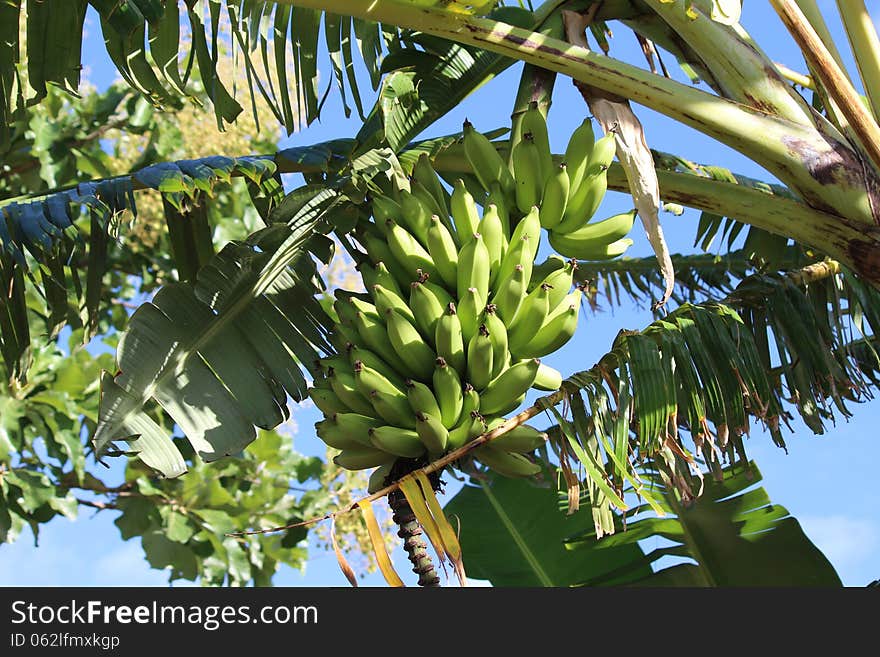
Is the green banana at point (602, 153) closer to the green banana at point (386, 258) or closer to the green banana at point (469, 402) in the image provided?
the green banana at point (386, 258)

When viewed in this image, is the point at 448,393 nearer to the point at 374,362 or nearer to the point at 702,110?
the point at 374,362

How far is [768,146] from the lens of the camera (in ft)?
6.39

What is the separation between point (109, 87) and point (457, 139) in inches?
147

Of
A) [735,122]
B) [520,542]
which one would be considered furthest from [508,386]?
[520,542]

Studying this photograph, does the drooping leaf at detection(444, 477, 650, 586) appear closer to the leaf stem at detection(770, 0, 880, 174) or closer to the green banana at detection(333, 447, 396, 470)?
the green banana at detection(333, 447, 396, 470)

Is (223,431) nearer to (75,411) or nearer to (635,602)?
(635,602)

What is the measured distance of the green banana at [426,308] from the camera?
1.78 metres

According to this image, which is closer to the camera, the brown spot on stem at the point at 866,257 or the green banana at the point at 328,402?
the green banana at the point at 328,402

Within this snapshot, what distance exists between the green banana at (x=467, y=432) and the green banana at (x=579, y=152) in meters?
0.62

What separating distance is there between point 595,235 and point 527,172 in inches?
7.9

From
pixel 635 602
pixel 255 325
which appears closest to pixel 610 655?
pixel 635 602

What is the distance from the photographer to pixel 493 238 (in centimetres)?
188

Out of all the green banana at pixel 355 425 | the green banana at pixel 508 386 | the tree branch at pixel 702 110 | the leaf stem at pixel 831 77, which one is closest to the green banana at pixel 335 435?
the green banana at pixel 355 425

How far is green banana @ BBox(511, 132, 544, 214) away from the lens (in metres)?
2.02
